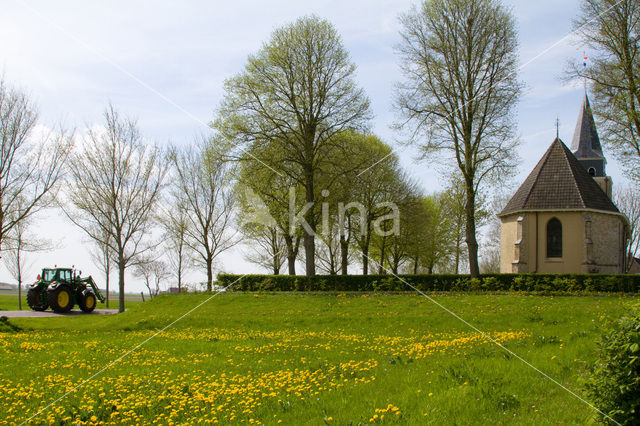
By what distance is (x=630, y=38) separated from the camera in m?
23.2

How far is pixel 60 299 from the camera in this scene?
1122 inches

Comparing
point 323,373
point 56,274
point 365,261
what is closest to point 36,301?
point 56,274

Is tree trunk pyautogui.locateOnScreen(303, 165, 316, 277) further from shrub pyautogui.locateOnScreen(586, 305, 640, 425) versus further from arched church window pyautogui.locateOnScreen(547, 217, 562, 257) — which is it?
shrub pyautogui.locateOnScreen(586, 305, 640, 425)

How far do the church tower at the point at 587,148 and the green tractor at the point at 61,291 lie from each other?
46064 mm

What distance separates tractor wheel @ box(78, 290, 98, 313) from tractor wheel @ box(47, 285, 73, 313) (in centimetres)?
92

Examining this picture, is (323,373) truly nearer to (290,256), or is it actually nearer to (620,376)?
(620,376)

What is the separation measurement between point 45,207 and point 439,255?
112 feet

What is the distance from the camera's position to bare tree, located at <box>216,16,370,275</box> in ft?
96.6

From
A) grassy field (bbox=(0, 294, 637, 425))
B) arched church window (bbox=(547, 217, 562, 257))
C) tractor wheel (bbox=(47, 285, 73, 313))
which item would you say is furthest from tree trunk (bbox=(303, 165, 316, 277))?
arched church window (bbox=(547, 217, 562, 257))

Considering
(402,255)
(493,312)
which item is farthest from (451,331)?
(402,255)

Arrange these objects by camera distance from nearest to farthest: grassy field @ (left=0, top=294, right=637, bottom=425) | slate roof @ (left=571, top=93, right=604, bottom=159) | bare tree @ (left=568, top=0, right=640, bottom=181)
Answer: grassy field @ (left=0, top=294, right=637, bottom=425)
bare tree @ (left=568, top=0, right=640, bottom=181)
slate roof @ (left=571, top=93, right=604, bottom=159)

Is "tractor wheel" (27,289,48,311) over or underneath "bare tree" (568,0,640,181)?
underneath

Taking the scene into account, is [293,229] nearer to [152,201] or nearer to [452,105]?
[152,201]

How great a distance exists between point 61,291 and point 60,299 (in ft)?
1.62
